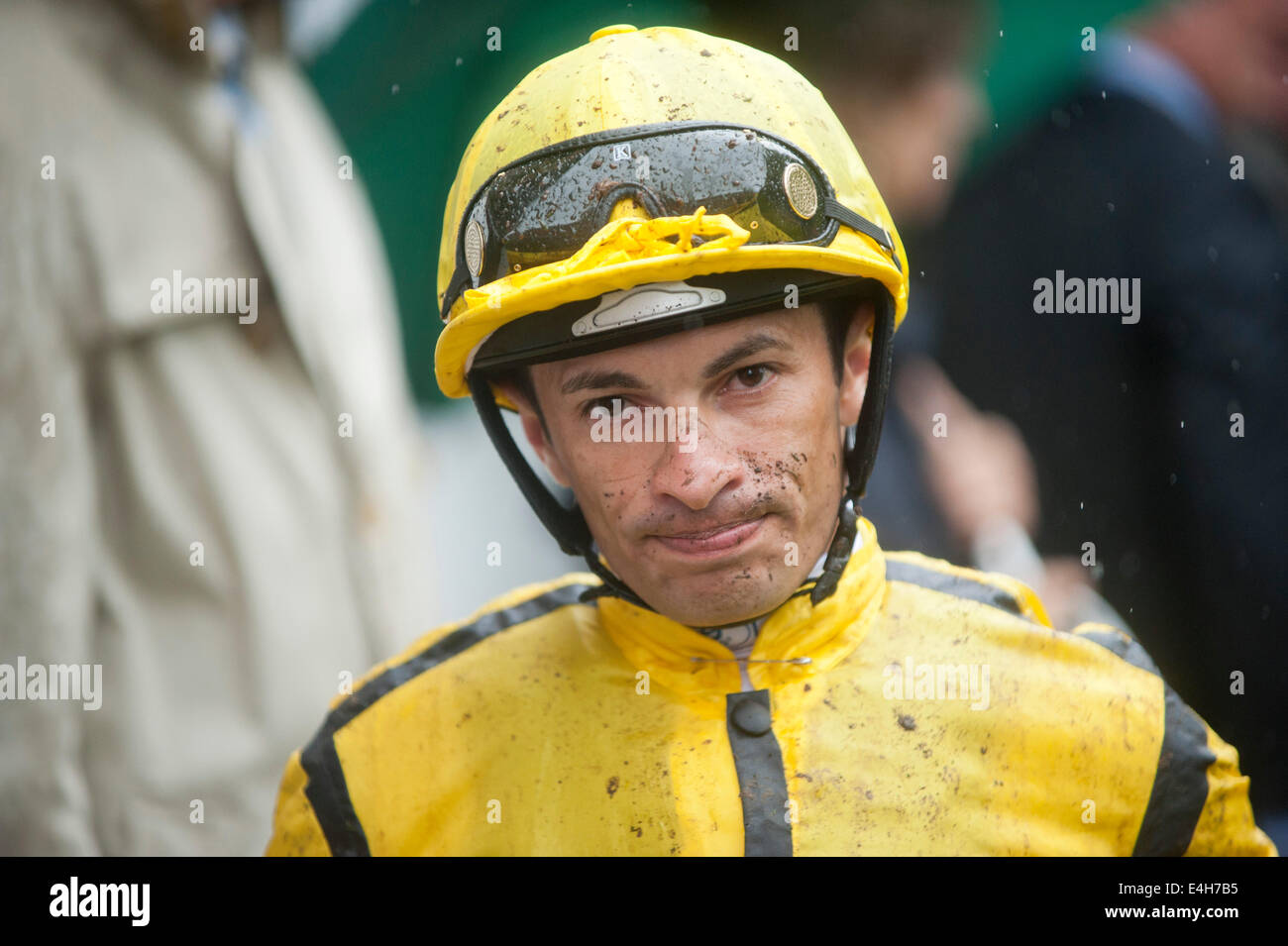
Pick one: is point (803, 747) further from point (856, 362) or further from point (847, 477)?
point (856, 362)

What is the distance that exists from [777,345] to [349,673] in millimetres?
1619

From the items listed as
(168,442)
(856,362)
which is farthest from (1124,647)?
(168,442)

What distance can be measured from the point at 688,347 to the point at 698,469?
170 mm

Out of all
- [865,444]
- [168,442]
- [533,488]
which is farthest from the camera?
[168,442]

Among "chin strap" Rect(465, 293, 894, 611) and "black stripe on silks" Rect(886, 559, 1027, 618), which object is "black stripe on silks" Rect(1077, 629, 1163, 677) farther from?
"chin strap" Rect(465, 293, 894, 611)

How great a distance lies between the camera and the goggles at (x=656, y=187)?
68.9 inches

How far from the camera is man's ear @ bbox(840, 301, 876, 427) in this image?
2014 millimetres

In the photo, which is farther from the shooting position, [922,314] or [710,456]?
[922,314]

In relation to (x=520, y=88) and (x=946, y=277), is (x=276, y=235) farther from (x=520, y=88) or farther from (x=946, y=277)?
(x=946, y=277)

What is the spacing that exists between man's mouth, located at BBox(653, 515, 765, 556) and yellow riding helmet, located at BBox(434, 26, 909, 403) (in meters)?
0.31

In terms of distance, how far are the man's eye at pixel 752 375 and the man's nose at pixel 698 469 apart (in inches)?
3.7

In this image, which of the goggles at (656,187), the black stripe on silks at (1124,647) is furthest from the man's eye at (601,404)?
the black stripe on silks at (1124,647)

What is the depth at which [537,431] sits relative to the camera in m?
2.04

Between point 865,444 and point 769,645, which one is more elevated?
point 865,444
